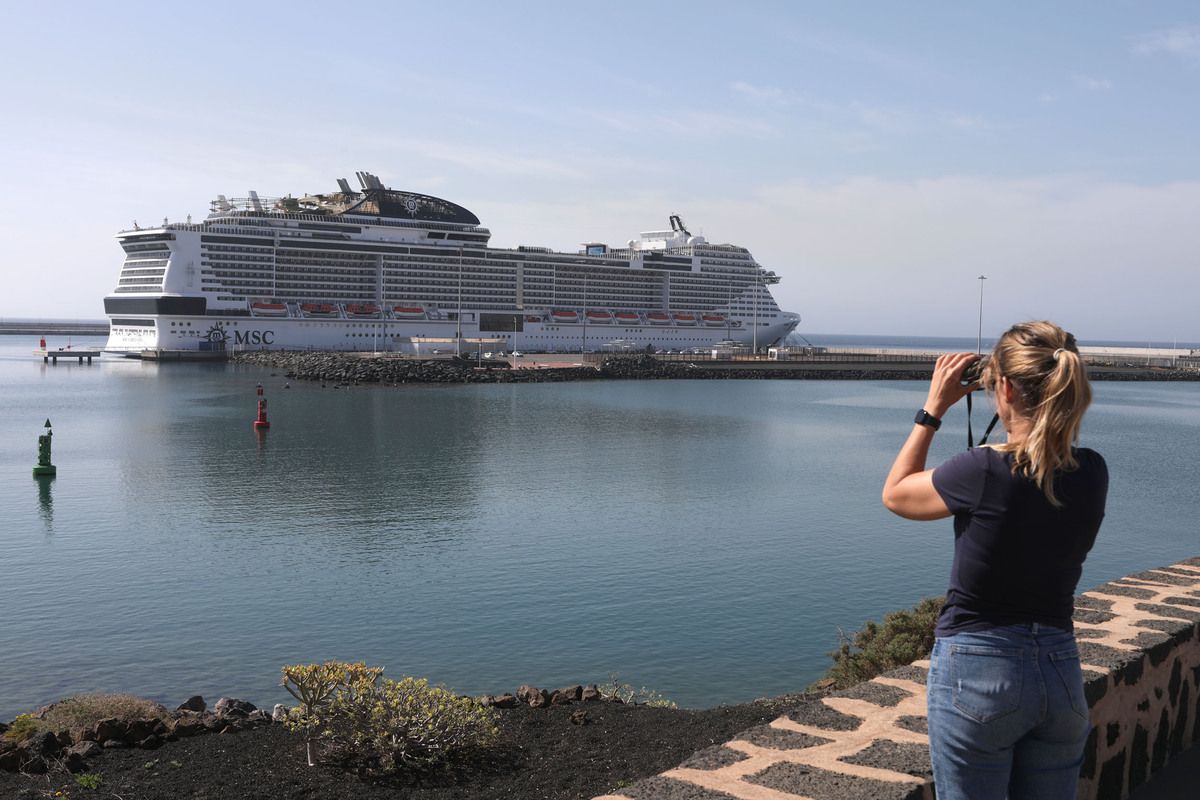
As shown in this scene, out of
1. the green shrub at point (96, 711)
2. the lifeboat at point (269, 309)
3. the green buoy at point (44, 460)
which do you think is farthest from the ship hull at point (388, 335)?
the green shrub at point (96, 711)

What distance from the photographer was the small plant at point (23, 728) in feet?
25.0

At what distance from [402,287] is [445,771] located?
80.8m

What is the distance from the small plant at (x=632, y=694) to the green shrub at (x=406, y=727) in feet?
7.16

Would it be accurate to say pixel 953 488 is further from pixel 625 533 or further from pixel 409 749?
pixel 625 533

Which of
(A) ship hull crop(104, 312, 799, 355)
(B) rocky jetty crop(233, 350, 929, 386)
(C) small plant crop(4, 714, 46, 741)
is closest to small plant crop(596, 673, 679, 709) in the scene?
(C) small plant crop(4, 714, 46, 741)

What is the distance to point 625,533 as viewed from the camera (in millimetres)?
18469

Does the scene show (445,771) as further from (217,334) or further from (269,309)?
(269,309)

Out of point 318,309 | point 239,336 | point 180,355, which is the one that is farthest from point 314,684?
point 318,309

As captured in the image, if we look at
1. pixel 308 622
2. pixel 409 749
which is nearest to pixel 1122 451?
pixel 308 622

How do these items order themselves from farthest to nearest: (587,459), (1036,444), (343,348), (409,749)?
1. (343,348)
2. (587,459)
3. (409,749)
4. (1036,444)

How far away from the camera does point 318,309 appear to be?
3174 inches

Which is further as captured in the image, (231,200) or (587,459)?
(231,200)

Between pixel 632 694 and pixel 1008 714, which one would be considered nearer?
pixel 1008 714

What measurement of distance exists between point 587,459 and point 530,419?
1164 centimetres
